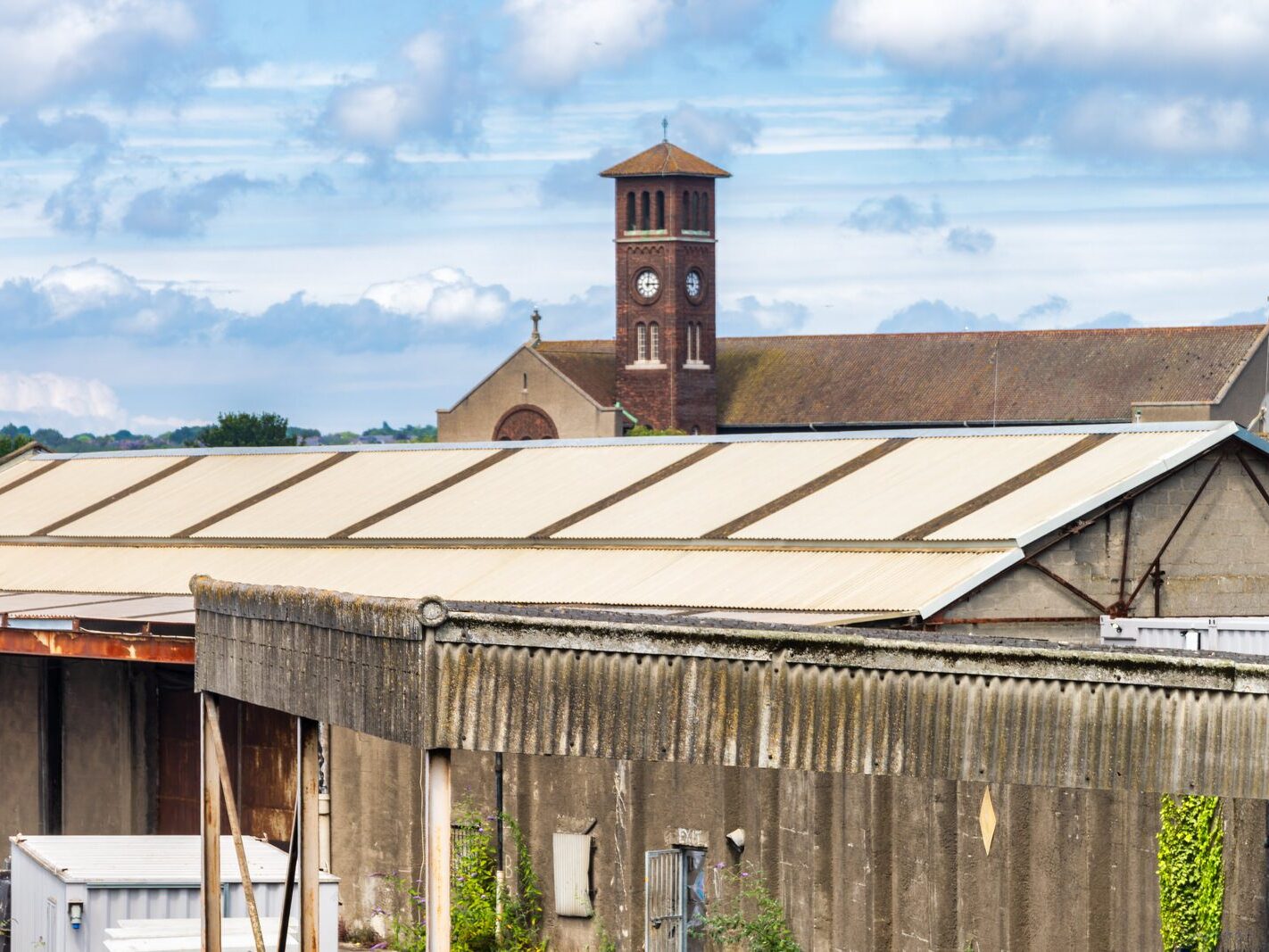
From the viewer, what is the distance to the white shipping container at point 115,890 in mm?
17453

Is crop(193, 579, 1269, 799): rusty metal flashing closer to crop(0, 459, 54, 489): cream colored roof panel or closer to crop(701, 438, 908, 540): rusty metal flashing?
crop(701, 438, 908, 540): rusty metal flashing

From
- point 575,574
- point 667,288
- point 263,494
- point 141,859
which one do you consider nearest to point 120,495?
point 263,494

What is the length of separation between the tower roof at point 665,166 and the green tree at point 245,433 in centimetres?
4670

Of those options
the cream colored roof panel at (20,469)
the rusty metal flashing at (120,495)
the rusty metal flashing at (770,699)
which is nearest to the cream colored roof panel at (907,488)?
the rusty metal flashing at (770,699)

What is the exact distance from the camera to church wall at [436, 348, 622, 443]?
9581 centimetres

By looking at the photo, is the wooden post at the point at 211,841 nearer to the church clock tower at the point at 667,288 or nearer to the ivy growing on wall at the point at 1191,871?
the ivy growing on wall at the point at 1191,871

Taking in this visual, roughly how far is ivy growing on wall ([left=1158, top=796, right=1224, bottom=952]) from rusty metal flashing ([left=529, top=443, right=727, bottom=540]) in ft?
38.9

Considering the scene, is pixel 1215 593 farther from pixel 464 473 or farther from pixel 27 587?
pixel 27 587

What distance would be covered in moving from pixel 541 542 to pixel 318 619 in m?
14.8

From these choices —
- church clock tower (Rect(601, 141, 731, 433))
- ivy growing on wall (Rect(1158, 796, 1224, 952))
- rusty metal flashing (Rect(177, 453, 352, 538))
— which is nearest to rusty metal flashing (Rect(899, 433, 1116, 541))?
ivy growing on wall (Rect(1158, 796, 1224, 952))

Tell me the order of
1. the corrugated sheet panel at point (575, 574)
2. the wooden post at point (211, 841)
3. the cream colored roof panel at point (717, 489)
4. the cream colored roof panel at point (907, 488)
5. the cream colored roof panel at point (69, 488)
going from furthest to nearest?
the cream colored roof panel at point (69, 488)
the cream colored roof panel at point (717, 489)
the cream colored roof panel at point (907, 488)
the corrugated sheet panel at point (575, 574)
the wooden post at point (211, 841)

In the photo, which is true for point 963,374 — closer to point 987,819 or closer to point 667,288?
point 667,288

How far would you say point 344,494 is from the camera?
32.1 m

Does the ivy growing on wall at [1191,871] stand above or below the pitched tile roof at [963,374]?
below
